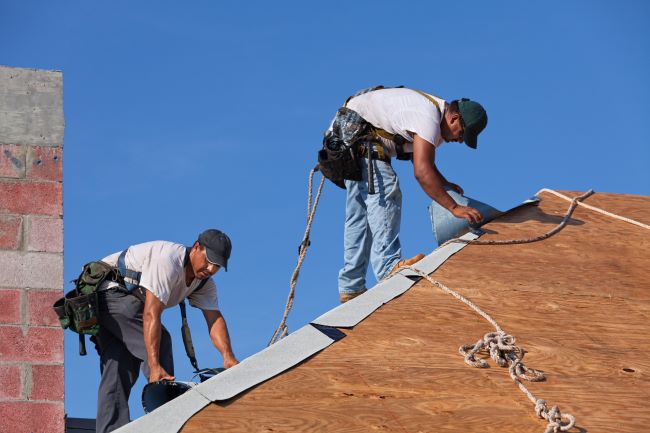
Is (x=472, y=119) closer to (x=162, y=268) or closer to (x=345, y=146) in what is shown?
(x=345, y=146)

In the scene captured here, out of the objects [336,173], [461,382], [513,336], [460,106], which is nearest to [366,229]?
[336,173]

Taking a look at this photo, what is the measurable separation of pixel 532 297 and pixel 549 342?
0.51m

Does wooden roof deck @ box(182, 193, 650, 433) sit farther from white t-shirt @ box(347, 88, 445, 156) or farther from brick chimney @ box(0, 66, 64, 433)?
brick chimney @ box(0, 66, 64, 433)

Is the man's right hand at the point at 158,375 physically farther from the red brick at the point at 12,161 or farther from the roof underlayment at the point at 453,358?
the red brick at the point at 12,161

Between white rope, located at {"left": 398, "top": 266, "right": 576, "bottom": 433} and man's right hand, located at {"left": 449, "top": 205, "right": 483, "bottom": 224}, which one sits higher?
man's right hand, located at {"left": 449, "top": 205, "right": 483, "bottom": 224}

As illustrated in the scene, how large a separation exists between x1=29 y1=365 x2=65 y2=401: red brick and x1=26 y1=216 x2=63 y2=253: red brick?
70cm

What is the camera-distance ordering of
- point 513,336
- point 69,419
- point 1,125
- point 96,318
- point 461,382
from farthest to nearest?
point 69,419 → point 1,125 → point 96,318 → point 513,336 → point 461,382

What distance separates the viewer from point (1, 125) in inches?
260

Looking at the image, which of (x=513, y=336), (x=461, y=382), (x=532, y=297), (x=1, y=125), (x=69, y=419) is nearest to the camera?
(x=461, y=382)

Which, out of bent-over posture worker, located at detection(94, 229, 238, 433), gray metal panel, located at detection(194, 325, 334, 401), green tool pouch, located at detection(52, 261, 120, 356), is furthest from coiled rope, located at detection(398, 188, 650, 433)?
green tool pouch, located at detection(52, 261, 120, 356)

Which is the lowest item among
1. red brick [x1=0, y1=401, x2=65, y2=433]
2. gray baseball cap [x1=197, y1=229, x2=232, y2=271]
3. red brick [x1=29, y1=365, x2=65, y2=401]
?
red brick [x1=0, y1=401, x2=65, y2=433]

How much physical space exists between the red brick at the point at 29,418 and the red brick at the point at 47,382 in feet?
0.17

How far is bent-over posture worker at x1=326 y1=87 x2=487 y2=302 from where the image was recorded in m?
5.83

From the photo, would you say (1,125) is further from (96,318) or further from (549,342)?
(549,342)
